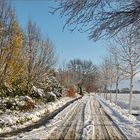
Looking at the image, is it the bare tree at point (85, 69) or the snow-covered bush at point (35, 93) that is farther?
the bare tree at point (85, 69)

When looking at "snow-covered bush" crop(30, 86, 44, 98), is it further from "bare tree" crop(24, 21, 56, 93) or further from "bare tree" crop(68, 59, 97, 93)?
"bare tree" crop(68, 59, 97, 93)

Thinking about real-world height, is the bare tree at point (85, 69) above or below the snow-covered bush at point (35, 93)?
above

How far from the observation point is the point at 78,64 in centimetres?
13312

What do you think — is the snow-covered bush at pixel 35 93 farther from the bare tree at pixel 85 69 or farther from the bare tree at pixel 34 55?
the bare tree at pixel 85 69

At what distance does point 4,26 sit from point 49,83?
31415 millimetres

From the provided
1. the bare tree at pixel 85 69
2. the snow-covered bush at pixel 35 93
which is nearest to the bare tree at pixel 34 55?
the snow-covered bush at pixel 35 93

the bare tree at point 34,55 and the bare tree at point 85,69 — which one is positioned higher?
the bare tree at point 85,69

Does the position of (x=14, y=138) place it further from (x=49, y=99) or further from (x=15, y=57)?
(x=49, y=99)

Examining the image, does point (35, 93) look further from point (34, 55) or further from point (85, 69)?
point (85, 69)

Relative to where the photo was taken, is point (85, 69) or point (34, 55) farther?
point (85, 69)

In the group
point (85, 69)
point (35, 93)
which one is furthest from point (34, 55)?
point (85, 69)

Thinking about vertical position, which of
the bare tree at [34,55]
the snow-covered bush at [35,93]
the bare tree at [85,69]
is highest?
the bare tree at [85,69]

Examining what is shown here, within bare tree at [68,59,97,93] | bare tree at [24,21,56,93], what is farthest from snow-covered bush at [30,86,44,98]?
bare tree at [68,59,97,93]

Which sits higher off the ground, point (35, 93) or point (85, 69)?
point (85, 69)
